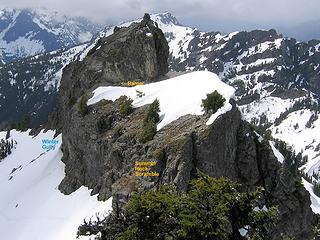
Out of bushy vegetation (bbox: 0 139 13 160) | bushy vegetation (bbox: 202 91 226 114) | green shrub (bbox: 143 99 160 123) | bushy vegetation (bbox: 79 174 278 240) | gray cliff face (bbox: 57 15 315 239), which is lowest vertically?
bushy vegetation (bbox: 0 139 13 160)

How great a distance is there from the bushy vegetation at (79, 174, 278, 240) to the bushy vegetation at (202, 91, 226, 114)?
29631 millimetres

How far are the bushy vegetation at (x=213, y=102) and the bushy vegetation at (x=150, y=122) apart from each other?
6.64m

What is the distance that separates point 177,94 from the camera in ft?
232

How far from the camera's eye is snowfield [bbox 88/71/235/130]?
64062mm

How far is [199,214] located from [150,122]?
3593cm

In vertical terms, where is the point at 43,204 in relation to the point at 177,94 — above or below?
below

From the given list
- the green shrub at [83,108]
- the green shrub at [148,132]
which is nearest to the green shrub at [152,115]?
the green shrub at [148,132]

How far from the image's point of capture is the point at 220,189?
96.3 ft

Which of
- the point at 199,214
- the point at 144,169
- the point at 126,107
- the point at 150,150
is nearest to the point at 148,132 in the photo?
the point at 150,150

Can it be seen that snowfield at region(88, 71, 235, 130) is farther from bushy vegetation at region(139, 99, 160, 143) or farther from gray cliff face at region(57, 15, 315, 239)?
gray cliff face at region(57, 15, 315, 239)

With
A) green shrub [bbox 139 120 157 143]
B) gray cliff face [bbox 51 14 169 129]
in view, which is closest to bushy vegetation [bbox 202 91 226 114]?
green shrub [bbox 139 120 157 143]

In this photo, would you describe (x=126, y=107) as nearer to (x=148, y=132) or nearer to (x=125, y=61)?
(x=148, y=132)

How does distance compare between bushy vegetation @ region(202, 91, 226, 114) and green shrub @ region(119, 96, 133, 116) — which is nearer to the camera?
bushy vegetation @ region(202, 91, 226, 114)

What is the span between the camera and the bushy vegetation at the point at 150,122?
62.9 meters
